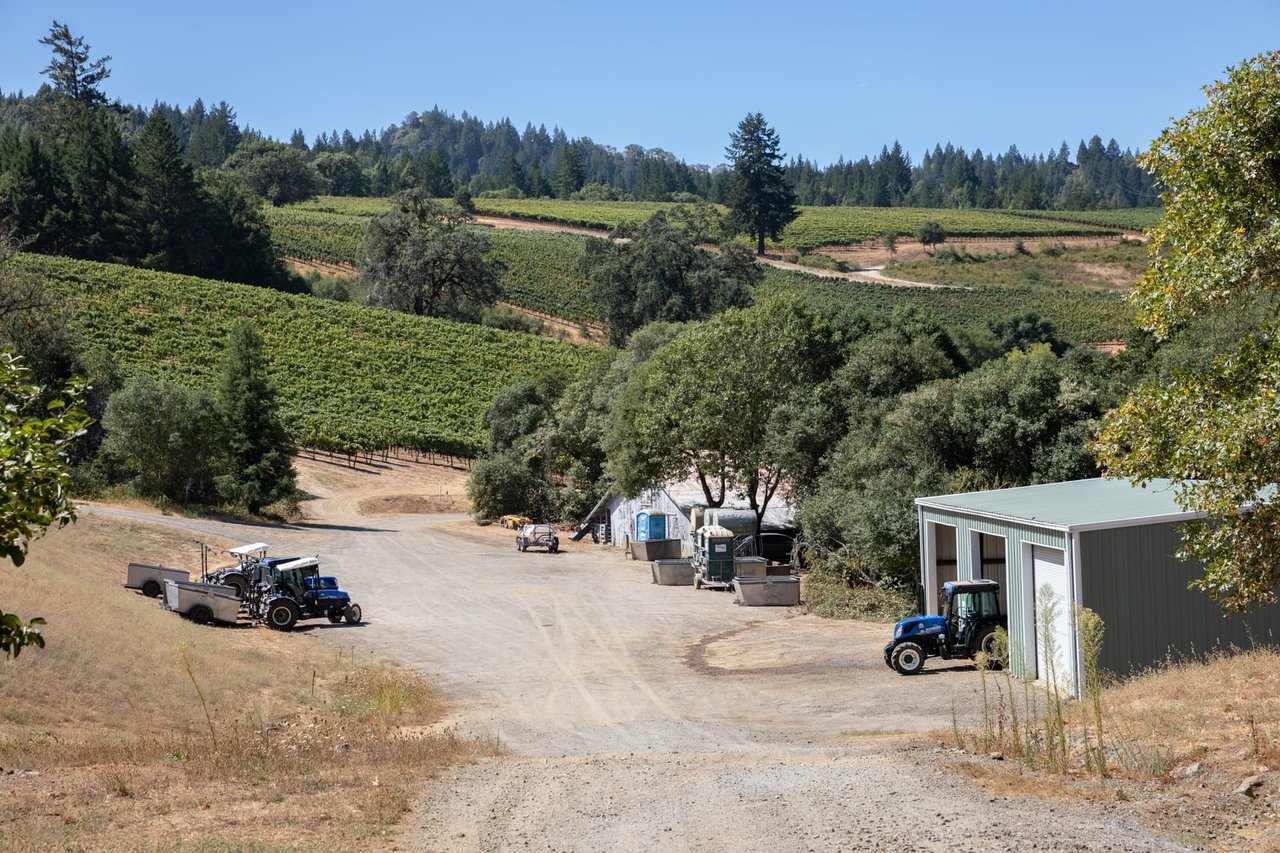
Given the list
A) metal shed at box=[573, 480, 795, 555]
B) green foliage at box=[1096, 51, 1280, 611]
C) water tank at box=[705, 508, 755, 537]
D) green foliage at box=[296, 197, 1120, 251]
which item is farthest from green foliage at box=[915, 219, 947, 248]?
green foliage at box=[1096, 51, 1280, 611]

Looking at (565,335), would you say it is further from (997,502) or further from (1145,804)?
(1145,804)

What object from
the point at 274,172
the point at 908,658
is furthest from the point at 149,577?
the point at 274,172

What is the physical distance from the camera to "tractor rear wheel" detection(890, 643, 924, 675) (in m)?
20.5

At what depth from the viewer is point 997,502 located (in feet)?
72.8

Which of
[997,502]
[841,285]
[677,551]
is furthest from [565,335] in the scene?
[997,502]

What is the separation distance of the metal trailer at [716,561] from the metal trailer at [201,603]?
1362cm

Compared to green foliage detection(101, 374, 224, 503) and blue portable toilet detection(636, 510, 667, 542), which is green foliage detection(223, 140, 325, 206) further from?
blue portable toilet detection(636, 510, 667, 542)

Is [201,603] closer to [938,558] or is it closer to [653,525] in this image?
[938,558]

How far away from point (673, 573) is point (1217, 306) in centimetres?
2343

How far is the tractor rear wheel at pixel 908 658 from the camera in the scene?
67.2 feet

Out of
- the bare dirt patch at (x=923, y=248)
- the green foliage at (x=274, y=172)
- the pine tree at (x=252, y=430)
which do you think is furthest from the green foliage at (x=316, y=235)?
the pine tree at (x=252, y=430)

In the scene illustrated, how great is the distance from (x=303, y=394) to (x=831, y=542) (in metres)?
49.8

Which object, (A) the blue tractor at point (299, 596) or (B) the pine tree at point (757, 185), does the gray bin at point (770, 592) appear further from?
(B) the pine tree at point (757, 185)

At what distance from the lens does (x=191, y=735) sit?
16.1 m
